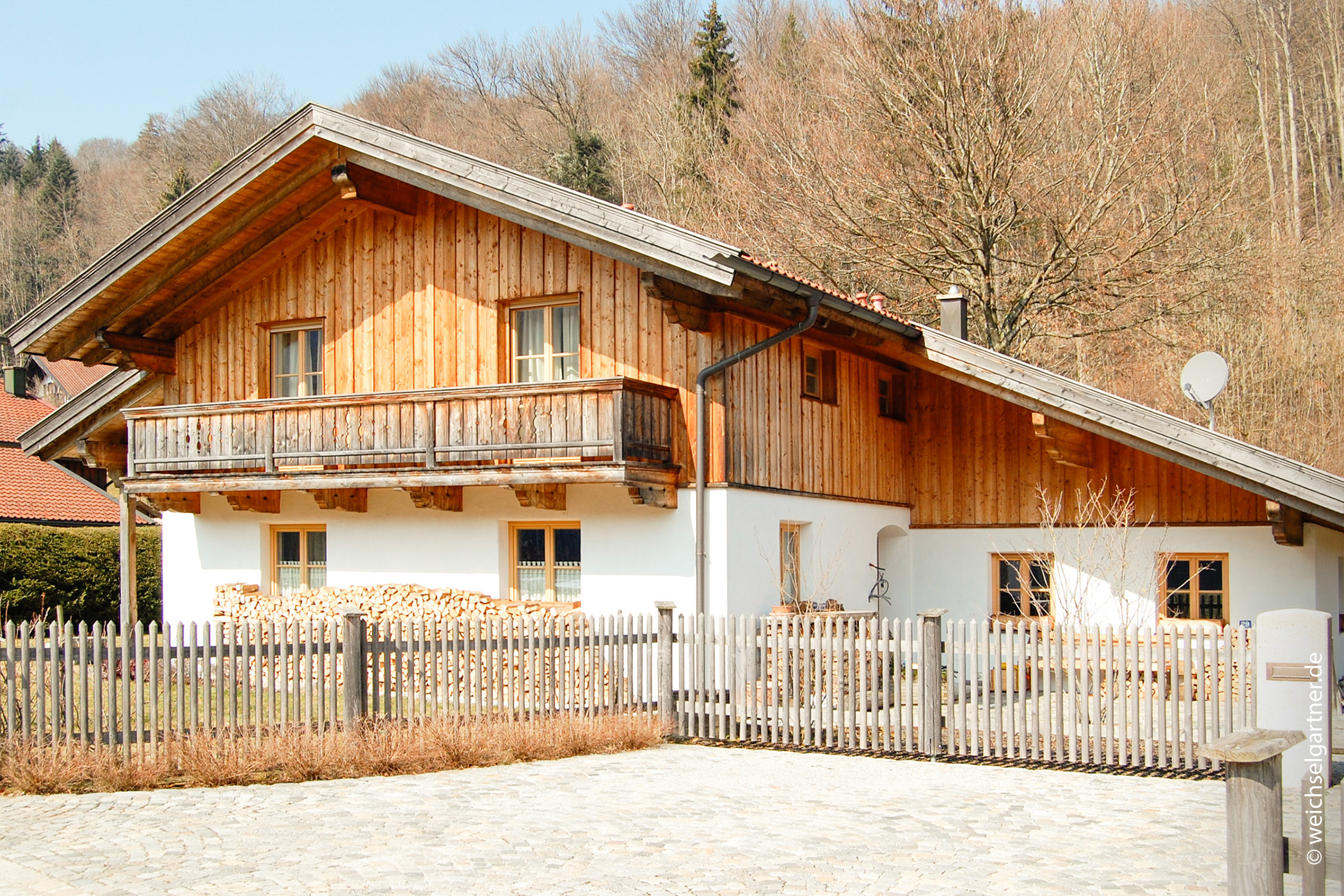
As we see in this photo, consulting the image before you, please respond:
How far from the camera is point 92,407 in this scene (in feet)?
62.8

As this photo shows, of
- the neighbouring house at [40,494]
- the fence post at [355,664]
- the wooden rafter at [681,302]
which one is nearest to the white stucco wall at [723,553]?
the wooden rafter at [681,302]

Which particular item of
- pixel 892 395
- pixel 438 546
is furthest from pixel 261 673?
pixel 892 395

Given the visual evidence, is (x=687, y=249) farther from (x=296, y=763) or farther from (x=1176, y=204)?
(x=1176, y=204)

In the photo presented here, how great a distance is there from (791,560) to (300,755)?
7588 millimetres

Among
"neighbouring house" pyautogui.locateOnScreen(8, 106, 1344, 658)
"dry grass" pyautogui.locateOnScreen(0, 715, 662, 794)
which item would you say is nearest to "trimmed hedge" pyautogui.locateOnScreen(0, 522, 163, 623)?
"neighbouring house" pyautogui.locateOnScreen(8, 106, 1344, 658)

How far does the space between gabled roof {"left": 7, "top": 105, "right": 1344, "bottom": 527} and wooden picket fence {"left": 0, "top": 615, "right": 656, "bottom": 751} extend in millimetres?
4162

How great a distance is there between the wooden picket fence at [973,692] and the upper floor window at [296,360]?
297 inches

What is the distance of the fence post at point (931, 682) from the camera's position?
11.8 meters

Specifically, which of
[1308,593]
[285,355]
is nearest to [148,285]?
[285,355]

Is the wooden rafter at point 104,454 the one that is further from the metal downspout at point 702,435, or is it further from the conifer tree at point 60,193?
the conifer tree at point 60,193

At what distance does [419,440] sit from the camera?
1555 centimetres

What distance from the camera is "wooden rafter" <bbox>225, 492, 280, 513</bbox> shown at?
1780cm

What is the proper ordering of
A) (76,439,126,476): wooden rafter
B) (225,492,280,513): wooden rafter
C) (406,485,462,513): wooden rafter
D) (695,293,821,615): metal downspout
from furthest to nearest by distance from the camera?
1. (76,439,126,476): wooden rafter
2. (225,492,280,513): wooden rafter
3. (406,485,462,513): wooden rafter
4. (695,293,821,615): metal downspout

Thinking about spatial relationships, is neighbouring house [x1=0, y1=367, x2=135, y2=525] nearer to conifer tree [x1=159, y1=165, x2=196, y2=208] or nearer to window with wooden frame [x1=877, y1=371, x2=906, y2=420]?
window with wooden frame [x1=877, y1=371, x2=906, y2=420]
